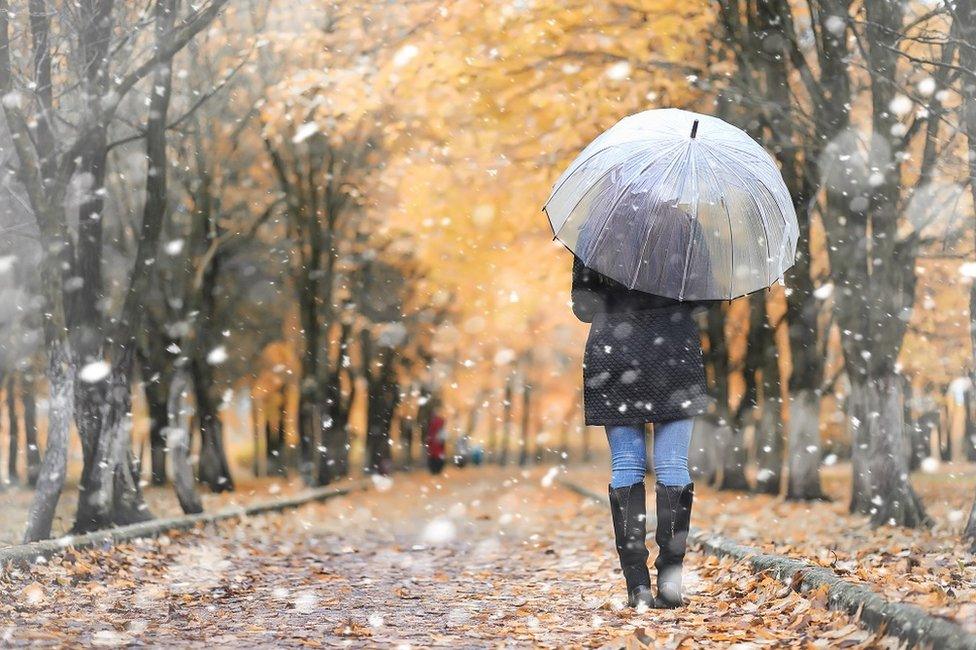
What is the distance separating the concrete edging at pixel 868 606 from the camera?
14.4 feet

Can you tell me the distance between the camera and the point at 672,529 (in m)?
5.85

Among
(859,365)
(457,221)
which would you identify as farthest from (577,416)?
(859,365)

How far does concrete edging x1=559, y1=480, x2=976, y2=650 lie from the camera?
438 centimetres

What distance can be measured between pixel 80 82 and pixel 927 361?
71.9ft

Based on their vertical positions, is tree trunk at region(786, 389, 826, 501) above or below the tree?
below

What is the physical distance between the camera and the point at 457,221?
61.0 feet

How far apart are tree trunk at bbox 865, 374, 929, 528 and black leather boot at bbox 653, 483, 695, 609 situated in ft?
24.7

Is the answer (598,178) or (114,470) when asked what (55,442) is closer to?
(114,470)


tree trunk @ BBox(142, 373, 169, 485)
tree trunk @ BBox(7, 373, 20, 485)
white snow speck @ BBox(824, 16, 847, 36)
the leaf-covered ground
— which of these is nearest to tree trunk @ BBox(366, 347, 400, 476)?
tree trunk @ BBox(7, 373, 20, 485)

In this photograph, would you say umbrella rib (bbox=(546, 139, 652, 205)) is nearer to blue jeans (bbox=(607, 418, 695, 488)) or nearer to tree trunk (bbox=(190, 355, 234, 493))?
blue jeans (bbox=(607, 418, 695, 488))

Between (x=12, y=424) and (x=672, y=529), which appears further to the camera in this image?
(x=12, y=424)

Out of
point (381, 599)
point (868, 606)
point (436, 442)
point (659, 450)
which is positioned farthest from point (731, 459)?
point (436, 442)

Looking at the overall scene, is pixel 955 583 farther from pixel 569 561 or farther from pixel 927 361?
pixel 927 361

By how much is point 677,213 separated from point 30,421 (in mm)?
27805
